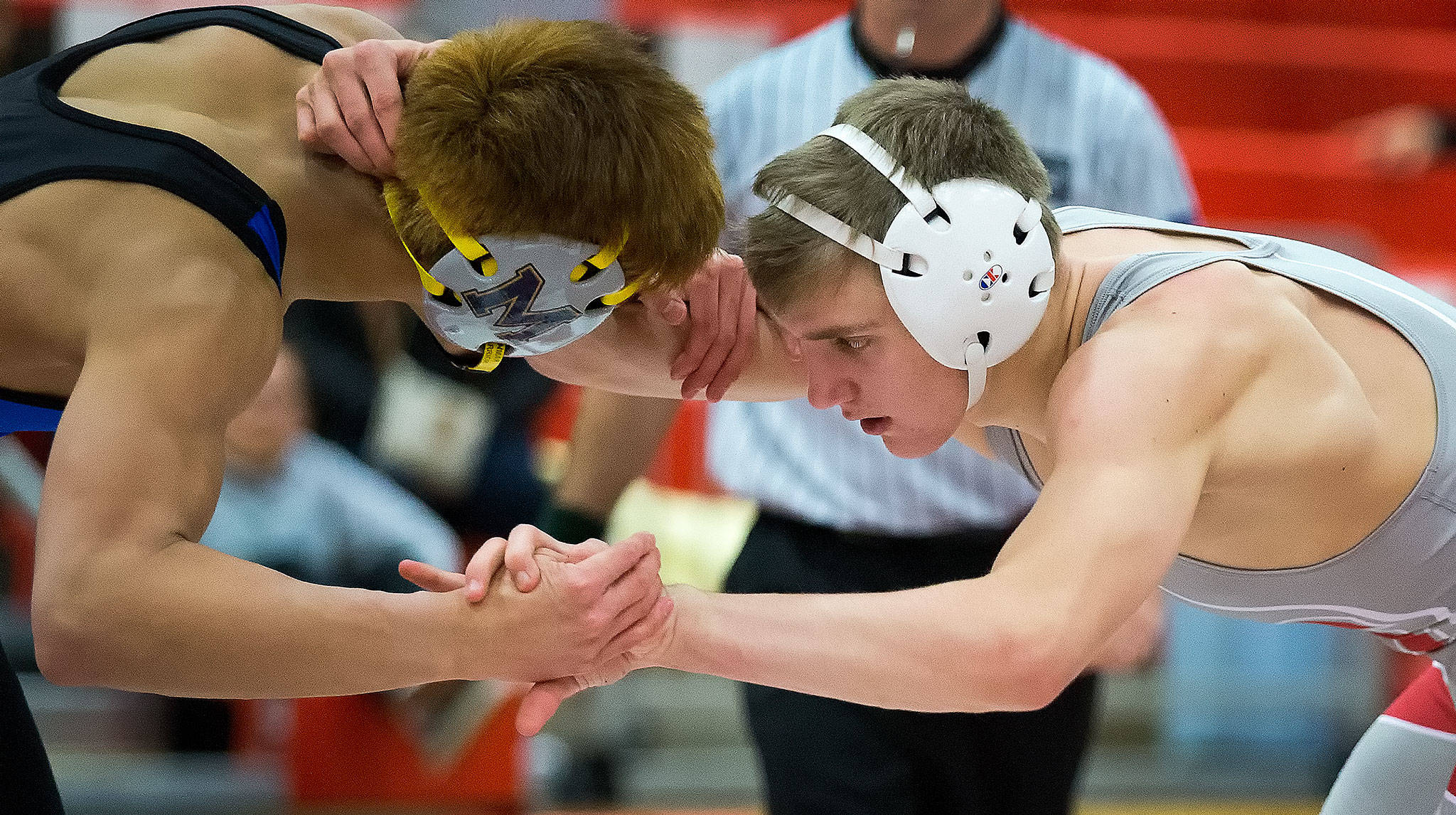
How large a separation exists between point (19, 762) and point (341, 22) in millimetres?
1201

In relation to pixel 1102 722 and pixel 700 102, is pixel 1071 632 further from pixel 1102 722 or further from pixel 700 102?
pixel 1102 722

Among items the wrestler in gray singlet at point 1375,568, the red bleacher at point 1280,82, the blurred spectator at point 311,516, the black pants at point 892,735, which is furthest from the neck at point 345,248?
the red bleacher at point 1280,82

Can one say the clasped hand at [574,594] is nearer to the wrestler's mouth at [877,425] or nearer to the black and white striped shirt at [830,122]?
the wrestler's mouth at [877,425]

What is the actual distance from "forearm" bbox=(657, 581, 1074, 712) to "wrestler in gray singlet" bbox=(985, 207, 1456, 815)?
0.52 meters

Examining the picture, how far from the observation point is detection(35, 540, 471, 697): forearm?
6.14ft

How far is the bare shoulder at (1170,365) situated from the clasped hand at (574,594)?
1.99 feet

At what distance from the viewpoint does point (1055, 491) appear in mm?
1981

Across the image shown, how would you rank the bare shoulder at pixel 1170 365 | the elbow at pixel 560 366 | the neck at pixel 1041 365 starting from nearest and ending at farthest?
the bare shoulder at pixel 1170 365 < the neck at pixel 1041 365 < the elbow at pixel 560 366

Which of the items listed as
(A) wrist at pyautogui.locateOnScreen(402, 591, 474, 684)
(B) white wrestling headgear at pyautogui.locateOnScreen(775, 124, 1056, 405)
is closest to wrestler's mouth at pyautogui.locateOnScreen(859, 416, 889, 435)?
(B) white wrestling headgear at pyautogui.locateOnScreen(775, 124, 1056, 405)

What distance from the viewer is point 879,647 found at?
6.56 ft

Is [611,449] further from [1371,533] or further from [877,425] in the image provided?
[1371,533]

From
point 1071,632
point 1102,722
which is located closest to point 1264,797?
point 1102,722

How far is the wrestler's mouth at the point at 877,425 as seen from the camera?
94.4 inches

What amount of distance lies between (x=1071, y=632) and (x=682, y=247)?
29.9 inches
